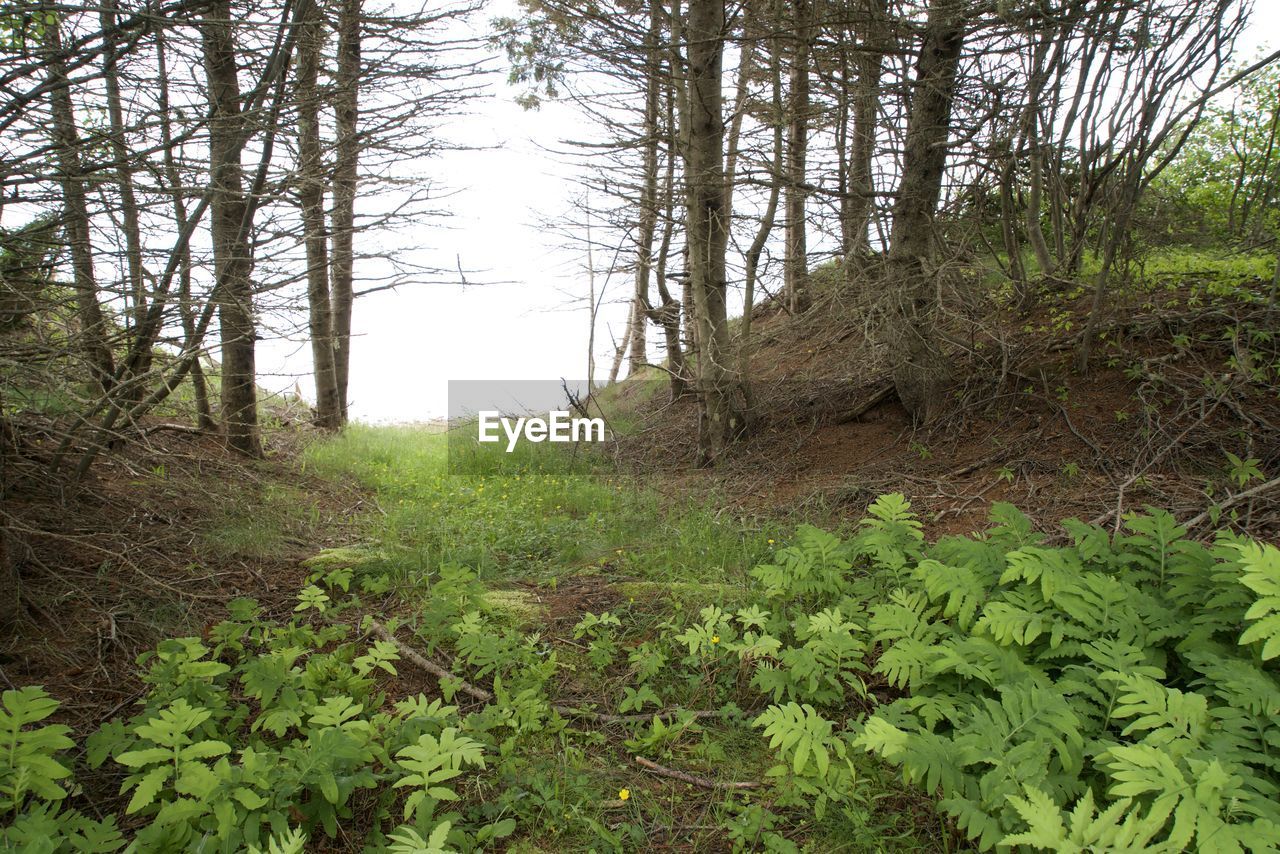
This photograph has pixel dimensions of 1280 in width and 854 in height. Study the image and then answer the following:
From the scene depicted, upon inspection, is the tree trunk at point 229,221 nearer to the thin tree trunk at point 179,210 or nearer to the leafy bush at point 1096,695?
the thin tree trunk at point 179,210

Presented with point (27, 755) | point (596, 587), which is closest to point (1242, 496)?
point (596, 587)

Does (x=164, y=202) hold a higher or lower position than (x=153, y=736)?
higher

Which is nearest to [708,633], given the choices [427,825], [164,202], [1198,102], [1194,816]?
[427,825]

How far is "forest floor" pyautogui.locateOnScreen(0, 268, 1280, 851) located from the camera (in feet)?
8.60

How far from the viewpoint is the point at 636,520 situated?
17.9ft

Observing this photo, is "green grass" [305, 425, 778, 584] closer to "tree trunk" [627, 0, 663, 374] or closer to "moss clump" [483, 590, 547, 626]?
"moss clump" [483, 590, 547, 626]

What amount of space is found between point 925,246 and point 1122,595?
372 cm

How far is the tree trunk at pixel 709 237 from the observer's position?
6715 millimetres

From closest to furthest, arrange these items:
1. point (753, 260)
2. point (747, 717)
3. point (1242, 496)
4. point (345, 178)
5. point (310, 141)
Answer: point (747, 717), point (1242, 496), point (310, 141), point (345, 178), point (753, 260)

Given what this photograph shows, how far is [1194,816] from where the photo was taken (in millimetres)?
1732

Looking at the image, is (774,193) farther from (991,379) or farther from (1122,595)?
(1122,595)

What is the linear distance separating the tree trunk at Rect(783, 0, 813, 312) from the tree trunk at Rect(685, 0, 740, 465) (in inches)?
28.0

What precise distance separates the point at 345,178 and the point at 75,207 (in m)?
2.39

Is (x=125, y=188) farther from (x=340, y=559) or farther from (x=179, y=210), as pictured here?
(x=340, y=559)
